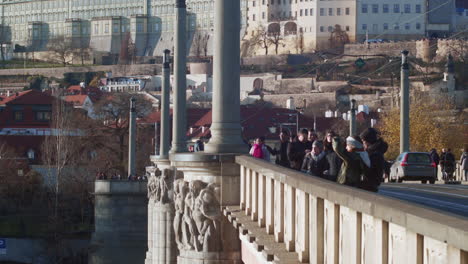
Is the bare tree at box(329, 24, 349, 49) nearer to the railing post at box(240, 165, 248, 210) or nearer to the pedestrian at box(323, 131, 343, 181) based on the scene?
the railing post at box(240, 165, 248, 210)

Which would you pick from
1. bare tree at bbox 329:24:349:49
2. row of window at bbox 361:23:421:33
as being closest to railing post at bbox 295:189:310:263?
bare tree at bbox 329:24:349:49

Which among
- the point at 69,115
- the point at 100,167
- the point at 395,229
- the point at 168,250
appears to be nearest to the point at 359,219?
the point at 395,229

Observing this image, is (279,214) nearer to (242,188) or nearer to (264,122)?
(242,188)

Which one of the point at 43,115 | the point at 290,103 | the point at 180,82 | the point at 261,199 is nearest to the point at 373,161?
the point at 261,199

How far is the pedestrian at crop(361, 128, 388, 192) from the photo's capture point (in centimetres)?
1251

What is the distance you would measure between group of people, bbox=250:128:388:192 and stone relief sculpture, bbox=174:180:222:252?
4.83 feet

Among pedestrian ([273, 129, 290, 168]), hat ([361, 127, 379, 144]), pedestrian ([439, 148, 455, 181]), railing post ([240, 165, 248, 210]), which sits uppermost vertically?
hat ([361, 127, 379, 144])

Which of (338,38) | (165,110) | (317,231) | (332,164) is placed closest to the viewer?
(317,231)

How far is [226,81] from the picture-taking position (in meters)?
18.4

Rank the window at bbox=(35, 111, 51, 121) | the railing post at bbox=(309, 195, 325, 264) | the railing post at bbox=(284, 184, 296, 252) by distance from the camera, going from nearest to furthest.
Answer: the railing post at bbox=(309, 195, 325, 264) < the railing post at bbox=(284, 184, 296, 252) < the window at bbox=(35, 111, 51, 121)

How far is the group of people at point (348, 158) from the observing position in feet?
39.9

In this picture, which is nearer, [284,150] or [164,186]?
[284,150]

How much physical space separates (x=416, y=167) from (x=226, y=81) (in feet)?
66.8

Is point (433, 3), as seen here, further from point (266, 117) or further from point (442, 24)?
point (266, 117)
